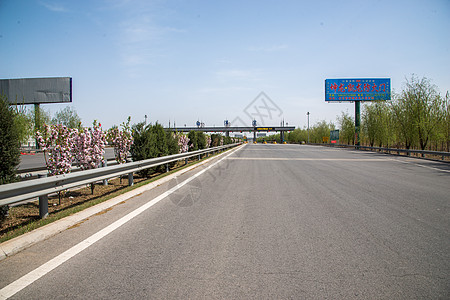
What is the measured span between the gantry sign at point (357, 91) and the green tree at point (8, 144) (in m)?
46.4

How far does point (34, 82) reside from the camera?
40875 millimetres

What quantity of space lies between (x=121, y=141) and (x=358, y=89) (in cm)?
4415

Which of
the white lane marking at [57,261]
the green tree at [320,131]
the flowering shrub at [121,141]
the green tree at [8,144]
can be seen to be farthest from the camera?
the green tree at [320,131]

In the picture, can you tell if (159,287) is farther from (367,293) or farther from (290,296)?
(367,293)

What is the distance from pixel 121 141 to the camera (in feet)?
36.3

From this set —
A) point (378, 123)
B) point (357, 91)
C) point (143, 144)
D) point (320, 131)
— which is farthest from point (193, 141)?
point (320, 131)

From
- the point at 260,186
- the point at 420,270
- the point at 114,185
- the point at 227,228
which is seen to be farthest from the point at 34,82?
the point at 420,270

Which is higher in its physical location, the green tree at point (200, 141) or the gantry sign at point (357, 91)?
the gantry sign at point (357, 91)

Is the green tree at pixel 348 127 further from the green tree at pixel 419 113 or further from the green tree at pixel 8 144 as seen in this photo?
the green tree at pixel 8 144

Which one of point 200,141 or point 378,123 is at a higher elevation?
point 378,123

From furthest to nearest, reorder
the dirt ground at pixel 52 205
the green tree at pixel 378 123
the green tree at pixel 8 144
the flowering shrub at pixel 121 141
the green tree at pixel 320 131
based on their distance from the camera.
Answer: the green tree at pixel 320 131, the green tree at pixel 378 123, the flowering shrub at pixel 121 141, the green tree at pixel 8 144, the dirt ground at pixel 52 205

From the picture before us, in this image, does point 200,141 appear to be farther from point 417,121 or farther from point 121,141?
point 417,121

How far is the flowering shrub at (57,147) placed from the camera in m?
7.51

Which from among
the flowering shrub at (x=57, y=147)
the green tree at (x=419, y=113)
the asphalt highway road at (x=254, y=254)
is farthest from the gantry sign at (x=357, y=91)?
the flowering shrub at (x=57, y=147)
